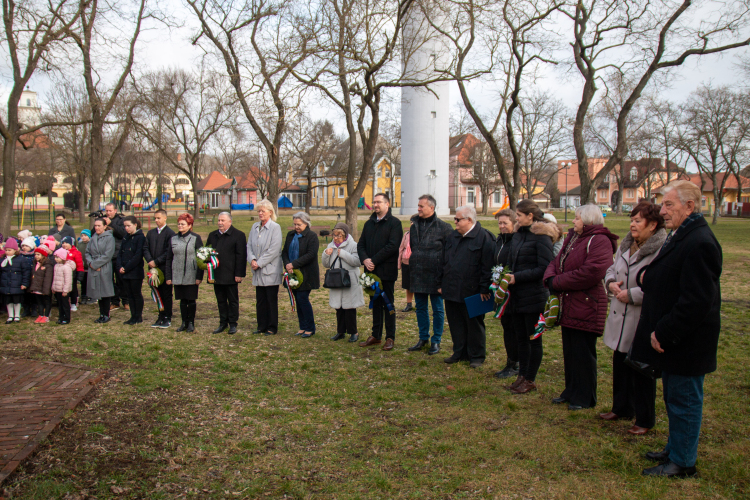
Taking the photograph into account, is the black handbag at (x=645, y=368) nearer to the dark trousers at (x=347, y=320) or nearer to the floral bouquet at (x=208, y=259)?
the dark trousers at (x=347, y=320)

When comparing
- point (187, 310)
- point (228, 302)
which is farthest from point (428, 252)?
point (187, 310)

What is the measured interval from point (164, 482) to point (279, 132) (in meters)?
15.2

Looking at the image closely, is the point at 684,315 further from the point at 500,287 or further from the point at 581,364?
the point at 500,287

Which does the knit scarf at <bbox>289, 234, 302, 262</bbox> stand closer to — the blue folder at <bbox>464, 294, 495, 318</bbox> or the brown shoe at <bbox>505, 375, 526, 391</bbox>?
the blue folder at <bbox>464, 294, 495, 318</bbox>

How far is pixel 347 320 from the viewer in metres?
7.89

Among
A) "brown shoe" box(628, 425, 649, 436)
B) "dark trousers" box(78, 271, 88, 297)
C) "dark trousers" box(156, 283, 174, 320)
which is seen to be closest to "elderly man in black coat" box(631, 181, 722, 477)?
"brown shoe" box(628, 425, 649, 436)

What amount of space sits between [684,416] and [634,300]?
1020 millimetres

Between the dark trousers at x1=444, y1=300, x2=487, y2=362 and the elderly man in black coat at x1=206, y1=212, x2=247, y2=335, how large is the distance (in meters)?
3.30

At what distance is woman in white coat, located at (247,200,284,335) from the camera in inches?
314

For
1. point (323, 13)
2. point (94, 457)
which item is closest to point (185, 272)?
point (94, 457)

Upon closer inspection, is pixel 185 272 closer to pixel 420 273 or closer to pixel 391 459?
pixel 420 273

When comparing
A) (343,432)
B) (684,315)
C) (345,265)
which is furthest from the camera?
(345,265)

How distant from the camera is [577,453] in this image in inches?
162

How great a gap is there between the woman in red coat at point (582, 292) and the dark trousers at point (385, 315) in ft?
8.69
